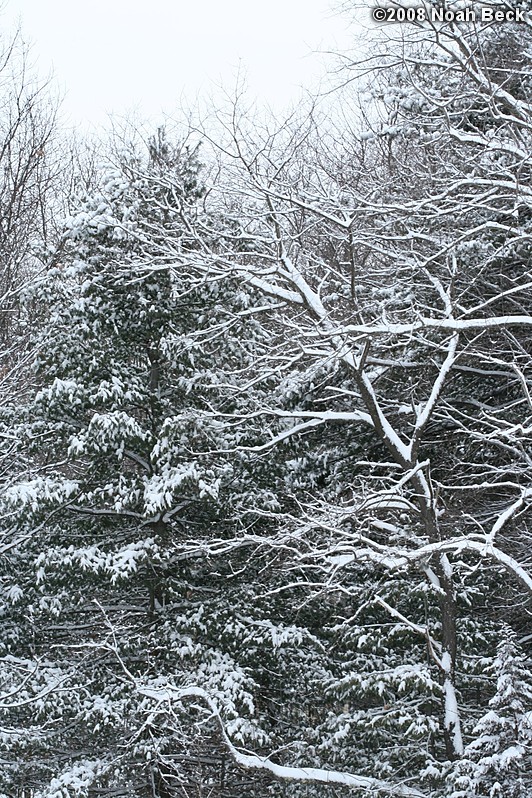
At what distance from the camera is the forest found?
8.37 meters

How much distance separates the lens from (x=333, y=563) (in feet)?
24.8

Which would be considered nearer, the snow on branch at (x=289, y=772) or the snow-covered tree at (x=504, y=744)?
the snow-covered tree at (x=504, y=744)

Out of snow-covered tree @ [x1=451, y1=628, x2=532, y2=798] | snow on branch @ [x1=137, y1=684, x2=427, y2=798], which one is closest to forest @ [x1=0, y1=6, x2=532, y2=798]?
snow on branch @ [x1=137, y1=684, x2=427, y2=798]

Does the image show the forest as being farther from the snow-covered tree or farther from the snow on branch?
the snow-covered tree

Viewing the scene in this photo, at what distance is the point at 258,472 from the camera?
963cm

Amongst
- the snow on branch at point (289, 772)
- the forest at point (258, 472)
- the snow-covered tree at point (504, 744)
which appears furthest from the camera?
the forest at point (258, 472)

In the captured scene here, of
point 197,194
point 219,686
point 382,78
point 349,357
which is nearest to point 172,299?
point 197,194

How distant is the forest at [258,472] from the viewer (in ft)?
27.5

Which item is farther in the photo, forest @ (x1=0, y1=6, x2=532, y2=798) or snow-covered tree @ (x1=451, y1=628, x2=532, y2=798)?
forest @ (x1=0, y1=6, x2=532, y2=798)

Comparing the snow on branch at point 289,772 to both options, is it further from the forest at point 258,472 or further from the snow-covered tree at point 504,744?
the snow-covered tree at point 504,744

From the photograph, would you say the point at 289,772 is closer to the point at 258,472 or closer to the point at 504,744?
the point at 504,744

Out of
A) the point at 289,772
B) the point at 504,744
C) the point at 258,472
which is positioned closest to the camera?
the point at 504,744

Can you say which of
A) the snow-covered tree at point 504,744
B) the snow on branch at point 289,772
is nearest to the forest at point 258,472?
the snow on branch at point 289,772

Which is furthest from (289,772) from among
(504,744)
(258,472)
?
(258,472)
